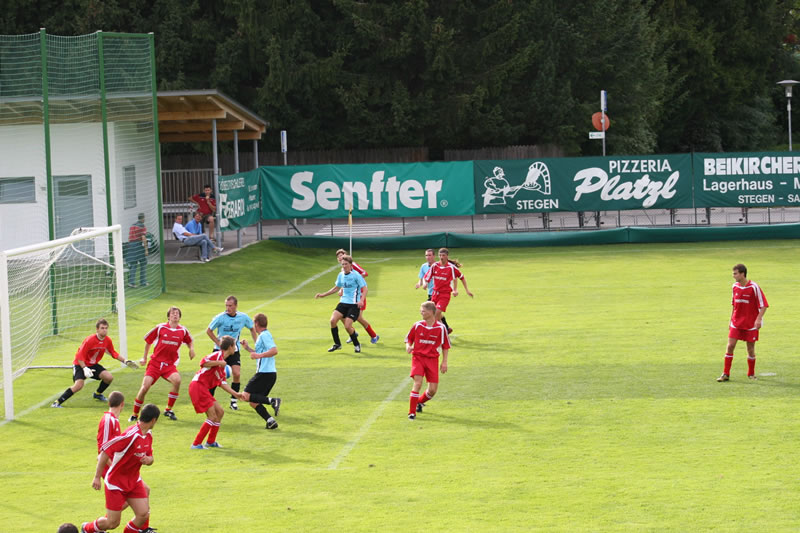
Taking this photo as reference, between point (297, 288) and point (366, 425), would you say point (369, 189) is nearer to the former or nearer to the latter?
point (297, 288)

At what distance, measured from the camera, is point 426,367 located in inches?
572

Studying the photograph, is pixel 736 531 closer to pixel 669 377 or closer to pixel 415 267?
pixel 669 377

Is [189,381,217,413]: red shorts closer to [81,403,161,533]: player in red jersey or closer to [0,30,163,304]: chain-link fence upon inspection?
[81,403,161,533]: player in red jersey

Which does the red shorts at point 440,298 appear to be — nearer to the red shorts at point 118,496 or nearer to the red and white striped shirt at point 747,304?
the red and white striped shirt at point 747,304

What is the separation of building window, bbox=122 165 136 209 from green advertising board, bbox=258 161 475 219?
9.03m

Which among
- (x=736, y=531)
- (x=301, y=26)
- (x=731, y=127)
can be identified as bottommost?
(x=736, y=531)

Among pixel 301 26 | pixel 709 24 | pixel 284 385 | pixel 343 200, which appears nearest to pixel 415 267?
pixel 343 200

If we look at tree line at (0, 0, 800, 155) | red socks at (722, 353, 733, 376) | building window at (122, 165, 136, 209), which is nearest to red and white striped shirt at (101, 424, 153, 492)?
red socks at (722, 353, 733, 376)

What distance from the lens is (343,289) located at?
20.0 metres

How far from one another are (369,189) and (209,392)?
25.9 meters

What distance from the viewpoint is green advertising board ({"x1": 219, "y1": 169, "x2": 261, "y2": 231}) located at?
33375 mm

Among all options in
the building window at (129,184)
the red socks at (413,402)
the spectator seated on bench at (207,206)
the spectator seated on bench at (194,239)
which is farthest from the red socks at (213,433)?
the spectator seated on bench at (207,206)

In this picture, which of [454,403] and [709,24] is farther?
[709,24]

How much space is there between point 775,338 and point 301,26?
35.3m
